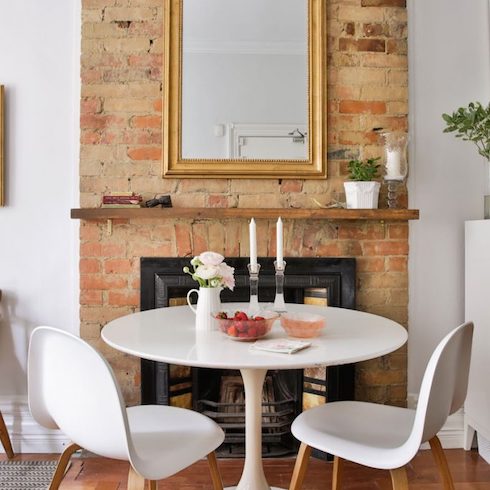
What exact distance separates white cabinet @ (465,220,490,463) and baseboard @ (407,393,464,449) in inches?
1.8

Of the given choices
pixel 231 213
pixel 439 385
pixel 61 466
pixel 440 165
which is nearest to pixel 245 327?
pixel 439 385

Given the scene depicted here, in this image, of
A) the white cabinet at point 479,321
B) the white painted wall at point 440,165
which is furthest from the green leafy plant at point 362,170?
the white cabinet at point 479,321

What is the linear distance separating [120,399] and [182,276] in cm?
124

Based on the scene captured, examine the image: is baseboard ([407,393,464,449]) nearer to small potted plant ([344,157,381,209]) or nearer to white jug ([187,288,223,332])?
small potted plant ([344,157,381,209])

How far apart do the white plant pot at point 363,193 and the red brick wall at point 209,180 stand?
0.43 feet

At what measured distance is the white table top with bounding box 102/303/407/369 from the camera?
1.52m

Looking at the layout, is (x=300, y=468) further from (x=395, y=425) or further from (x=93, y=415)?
(x=93, y=415)

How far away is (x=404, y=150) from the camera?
262 centimetres

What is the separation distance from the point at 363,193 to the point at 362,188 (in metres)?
0.02

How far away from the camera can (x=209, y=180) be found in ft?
8.88

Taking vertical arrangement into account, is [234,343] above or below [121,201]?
below

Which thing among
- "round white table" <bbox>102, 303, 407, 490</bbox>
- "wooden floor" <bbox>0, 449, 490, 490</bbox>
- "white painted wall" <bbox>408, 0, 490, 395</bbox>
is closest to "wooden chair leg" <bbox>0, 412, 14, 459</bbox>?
"wooden floor" <bbox>0, 449, 490, 490</bbox>

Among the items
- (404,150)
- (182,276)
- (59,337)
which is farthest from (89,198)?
(404,150)

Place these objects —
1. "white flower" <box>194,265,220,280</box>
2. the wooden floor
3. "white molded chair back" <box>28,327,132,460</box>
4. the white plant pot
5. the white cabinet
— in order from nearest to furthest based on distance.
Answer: "white molded chair back" <box>28,327,132,460</box> → "white flower" <box>194,265,220,280</box> → the wooden floor → the white cabinet → the white plant pot
